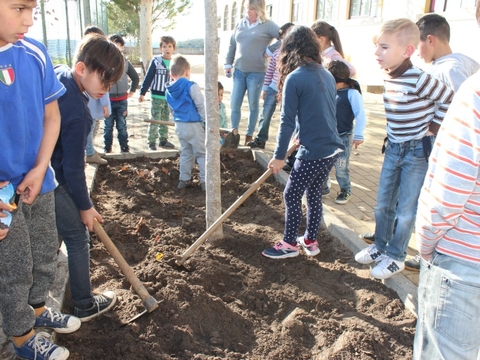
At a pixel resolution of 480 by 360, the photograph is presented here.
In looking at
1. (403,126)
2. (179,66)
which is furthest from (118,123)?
(403,126)

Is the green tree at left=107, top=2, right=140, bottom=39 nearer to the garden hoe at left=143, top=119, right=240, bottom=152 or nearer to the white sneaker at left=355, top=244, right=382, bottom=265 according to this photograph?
the garden hoe at left=143, top=119, right=240, bottom=152

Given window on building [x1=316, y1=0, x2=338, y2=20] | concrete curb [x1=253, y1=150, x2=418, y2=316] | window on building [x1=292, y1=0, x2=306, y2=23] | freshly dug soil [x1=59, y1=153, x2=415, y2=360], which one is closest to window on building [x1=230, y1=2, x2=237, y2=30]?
window on building [x1=292, y1=0, x2=306, y2=23]

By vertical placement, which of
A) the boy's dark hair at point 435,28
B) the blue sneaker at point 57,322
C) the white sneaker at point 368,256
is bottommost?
the white sneaker at point 368,256

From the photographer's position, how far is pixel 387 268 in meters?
3.19

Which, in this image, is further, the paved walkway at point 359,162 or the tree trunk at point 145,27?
the tree trunk at point 145,27

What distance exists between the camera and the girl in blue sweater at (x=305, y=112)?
3273mm

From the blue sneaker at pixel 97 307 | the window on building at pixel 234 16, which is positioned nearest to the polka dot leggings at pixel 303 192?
the blue sneaker at pixel 97 307

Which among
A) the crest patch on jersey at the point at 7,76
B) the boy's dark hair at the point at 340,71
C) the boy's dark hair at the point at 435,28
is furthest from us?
the boy's dark hair at the point at 340,71

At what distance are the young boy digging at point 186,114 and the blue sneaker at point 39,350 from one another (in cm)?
310

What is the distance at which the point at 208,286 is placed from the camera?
10.5ft

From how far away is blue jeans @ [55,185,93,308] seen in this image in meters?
2.46

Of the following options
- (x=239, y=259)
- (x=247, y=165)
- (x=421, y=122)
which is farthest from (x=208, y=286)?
(x=247, y=165)

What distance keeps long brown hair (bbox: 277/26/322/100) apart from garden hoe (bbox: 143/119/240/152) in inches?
102

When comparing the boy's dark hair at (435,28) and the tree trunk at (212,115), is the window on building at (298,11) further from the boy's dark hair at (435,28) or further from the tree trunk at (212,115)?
the tree trunk at (212,115)
